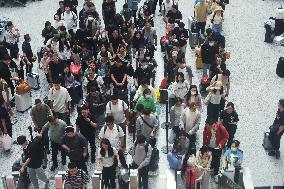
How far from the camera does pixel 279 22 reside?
61.4 feet

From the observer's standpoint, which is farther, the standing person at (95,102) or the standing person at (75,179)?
the standing person at (95,102)

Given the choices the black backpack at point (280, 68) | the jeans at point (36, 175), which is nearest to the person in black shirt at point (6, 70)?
the jeans at point (36, 175)

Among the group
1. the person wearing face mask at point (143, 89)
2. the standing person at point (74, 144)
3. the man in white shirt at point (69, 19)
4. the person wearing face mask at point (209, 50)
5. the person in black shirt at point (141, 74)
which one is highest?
the man in white shirt at point (69, 19)

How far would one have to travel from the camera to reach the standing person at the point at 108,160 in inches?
442

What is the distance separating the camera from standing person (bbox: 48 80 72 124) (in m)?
13.2

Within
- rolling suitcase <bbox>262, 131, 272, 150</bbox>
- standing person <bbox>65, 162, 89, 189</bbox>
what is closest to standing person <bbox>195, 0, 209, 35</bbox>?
rolling suitcase <bbox>262, 131, 272, 150</bbox>

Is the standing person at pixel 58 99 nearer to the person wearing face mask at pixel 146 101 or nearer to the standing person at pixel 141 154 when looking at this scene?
the person wearing face mask at pixel 146 101

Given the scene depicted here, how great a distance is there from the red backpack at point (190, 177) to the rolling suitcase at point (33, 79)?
6122 mm

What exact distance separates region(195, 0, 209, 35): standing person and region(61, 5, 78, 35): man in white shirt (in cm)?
390

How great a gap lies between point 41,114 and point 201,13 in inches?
293

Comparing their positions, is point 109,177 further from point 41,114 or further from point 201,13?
point 201,13

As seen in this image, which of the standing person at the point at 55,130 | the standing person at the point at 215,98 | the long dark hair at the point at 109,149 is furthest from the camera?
the standing person at the point at 215,98

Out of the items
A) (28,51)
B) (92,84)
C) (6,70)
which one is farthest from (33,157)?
(28,51)

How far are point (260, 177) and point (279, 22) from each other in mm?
7424
